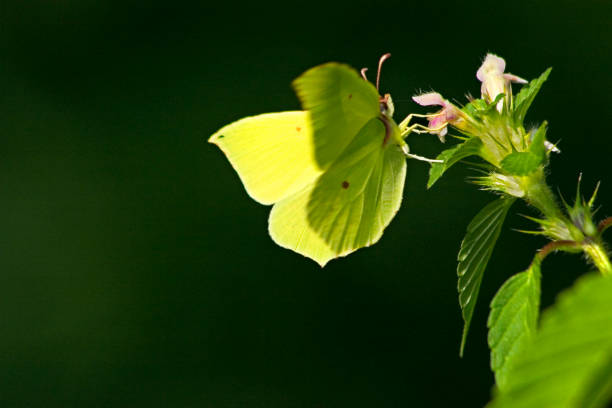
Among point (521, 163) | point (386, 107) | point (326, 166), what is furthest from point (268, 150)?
point (521, 163)

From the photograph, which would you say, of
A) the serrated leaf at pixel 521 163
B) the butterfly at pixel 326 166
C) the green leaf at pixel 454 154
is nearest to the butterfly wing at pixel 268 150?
the butterfly at pixel 326 166

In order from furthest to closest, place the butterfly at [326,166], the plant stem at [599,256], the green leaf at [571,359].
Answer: the butterfly at [326,166] < the plant stem at [599,256] < the green leaf at [571,359]

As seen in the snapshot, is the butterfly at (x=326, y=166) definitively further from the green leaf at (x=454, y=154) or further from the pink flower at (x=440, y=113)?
the green leaf at (x=454, y=154)

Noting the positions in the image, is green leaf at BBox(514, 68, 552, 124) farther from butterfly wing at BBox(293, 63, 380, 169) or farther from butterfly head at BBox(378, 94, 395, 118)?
butterfly head at BBox(378, 94, 395, 118)

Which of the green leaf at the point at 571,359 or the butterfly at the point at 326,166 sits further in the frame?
the butterfly at the point at 326,166

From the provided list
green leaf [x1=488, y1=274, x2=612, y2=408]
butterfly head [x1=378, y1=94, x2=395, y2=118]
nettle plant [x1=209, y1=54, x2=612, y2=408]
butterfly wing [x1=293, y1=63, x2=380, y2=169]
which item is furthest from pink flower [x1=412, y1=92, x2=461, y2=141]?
green leaf [x1=488, y1=274, x2=612, y2=408]

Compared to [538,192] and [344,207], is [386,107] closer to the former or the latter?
[344,207]

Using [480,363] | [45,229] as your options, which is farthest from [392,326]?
[45,229]
